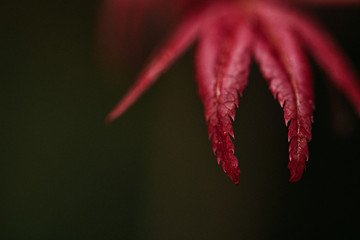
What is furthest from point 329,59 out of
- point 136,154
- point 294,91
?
point 136,154

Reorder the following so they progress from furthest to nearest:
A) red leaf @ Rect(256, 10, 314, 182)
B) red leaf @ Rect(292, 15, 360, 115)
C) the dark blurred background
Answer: the dark blurred background < red leaf @ Rect(292, 15, 360, 115) < red leaf @ Rect(256, 10, 314, 182)

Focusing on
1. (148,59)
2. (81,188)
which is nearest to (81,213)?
(81,188)

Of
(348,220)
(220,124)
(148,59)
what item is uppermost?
(148,59)

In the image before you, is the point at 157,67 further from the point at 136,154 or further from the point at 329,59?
the point at 136,154

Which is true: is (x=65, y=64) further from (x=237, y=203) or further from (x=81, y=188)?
(x=237, y=203)

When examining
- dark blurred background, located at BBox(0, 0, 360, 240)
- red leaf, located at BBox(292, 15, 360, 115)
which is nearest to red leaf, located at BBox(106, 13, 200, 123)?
red leaf, located at BBox(292, 15, 360, 115)

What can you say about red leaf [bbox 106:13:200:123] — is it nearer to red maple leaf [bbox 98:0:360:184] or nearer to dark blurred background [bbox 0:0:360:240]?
red maple leaf [bbox 98:0:360:184]
